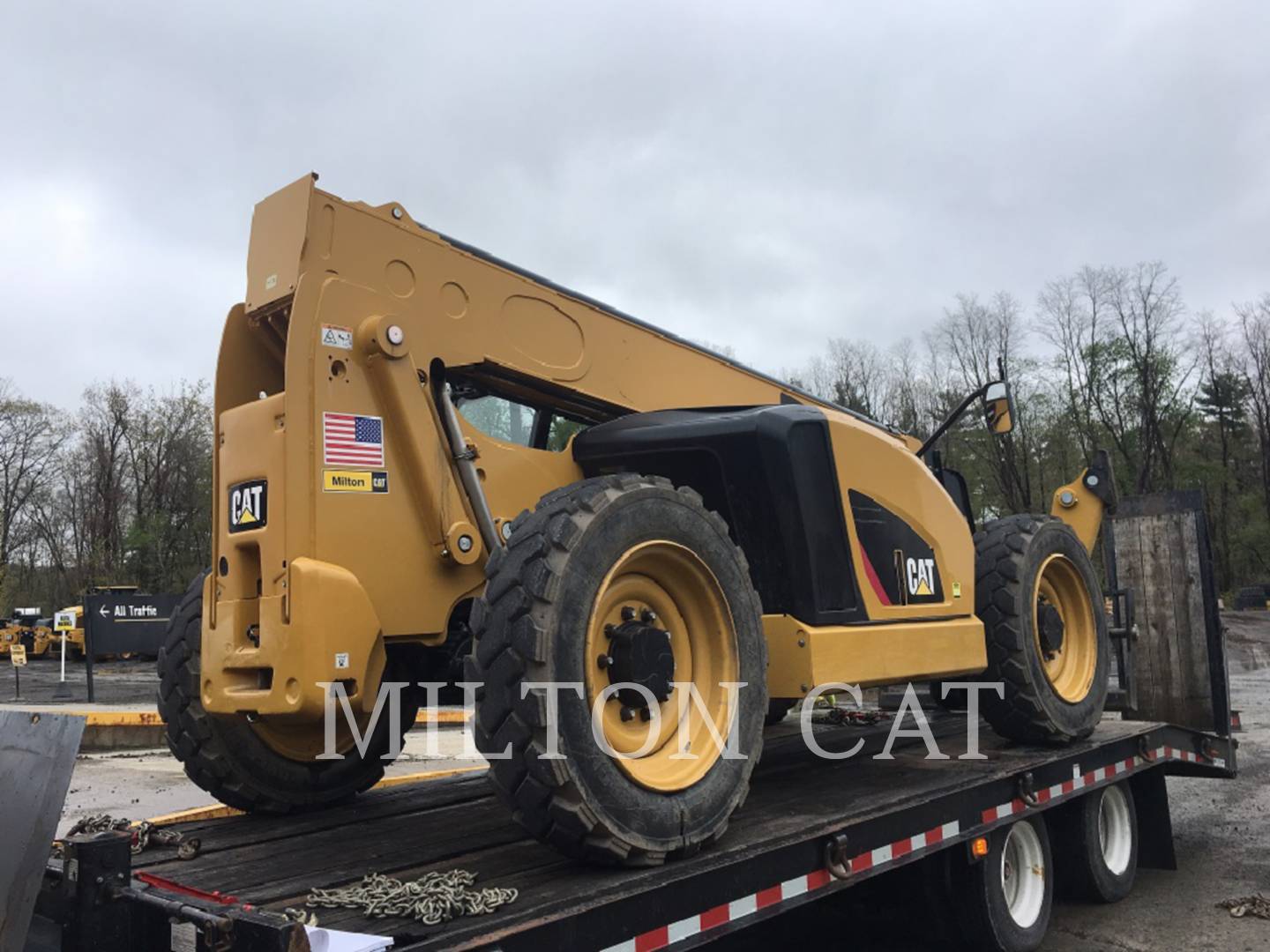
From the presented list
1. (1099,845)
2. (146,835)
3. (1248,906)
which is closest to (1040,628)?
(1099,845)

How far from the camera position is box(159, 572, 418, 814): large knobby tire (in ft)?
13.7

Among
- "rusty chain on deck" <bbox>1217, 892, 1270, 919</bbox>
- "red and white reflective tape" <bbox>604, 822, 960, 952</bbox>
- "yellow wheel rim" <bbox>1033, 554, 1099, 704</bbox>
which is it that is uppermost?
"yellow wheel rim" <bbox>1033, 554, 1099, 704</bbox>

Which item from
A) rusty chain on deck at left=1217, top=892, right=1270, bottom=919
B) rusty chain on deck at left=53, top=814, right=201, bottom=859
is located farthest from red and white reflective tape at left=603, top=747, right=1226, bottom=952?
rusty chain on deck at left=53, top=814, right=201, bottom=859

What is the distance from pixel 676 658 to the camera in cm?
374

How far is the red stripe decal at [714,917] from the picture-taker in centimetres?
316

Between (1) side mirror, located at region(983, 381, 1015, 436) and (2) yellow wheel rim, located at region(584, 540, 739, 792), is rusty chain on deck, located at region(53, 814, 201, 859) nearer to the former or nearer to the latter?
(2) yellow wheel rim, located at region(584, 540, 739, 792)

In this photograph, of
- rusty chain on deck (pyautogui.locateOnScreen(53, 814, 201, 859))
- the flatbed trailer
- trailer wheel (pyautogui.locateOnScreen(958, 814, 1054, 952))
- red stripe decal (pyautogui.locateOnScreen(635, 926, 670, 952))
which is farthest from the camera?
trailer wheel (pyautogui.locateOnScreen(958, 814, 1054, 952))

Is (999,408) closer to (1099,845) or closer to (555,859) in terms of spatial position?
(1099,845)

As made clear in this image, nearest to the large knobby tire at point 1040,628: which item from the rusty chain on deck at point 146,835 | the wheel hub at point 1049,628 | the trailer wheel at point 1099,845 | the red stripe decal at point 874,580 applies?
the wheel hub at point 1049,628

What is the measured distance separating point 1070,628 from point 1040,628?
0.59m

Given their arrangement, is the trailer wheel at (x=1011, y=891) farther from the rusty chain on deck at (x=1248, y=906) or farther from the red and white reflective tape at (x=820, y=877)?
the rusty chain on deck at (x=1248, y=906)

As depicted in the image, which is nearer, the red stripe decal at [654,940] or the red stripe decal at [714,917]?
the red stripe decal at [654,940]

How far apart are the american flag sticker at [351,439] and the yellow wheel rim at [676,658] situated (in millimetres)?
1031

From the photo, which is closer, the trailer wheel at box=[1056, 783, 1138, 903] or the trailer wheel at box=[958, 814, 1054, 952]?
the trailer wheel at box=[958, 814, 1054, 952]
